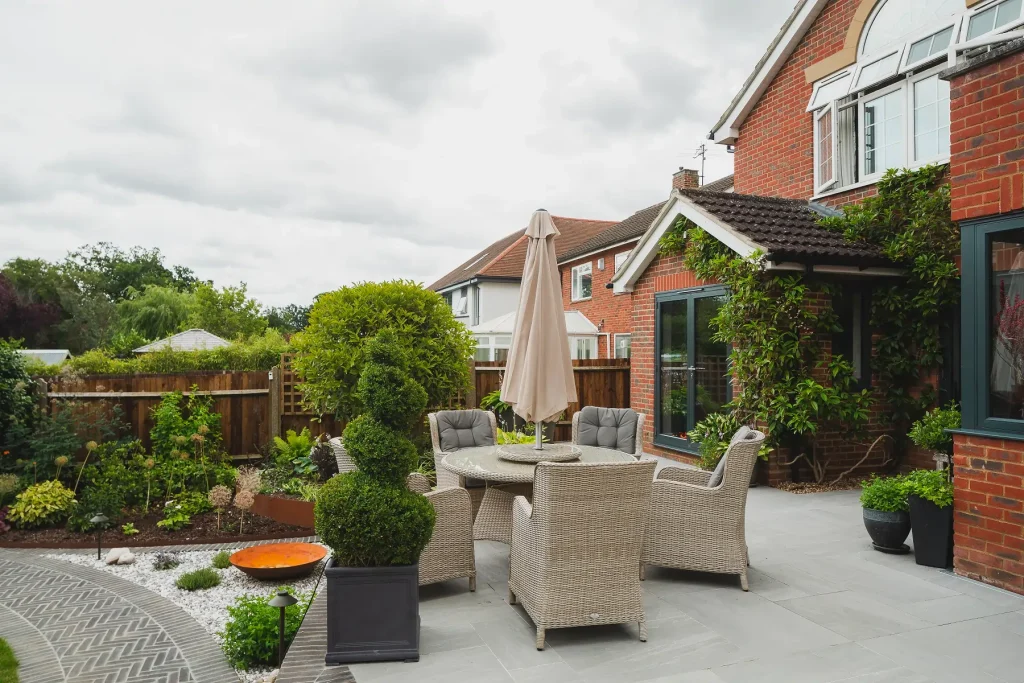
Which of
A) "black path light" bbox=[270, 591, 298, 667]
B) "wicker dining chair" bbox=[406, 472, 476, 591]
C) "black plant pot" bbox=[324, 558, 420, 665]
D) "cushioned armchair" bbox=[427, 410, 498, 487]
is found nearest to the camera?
"black plant pot" bbox=[324, 558, 420, 665]

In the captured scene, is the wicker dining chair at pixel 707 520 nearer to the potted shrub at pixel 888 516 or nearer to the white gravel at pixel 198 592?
the potted shrub at pixel 888 516

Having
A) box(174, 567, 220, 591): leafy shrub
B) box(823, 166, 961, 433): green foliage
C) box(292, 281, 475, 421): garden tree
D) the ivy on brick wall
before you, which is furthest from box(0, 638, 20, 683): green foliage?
box(823, 166, 961, 433): green foliage

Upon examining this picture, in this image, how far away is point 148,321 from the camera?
3616cm

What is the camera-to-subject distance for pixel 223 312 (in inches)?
1128

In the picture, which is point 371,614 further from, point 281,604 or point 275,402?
point 275,402

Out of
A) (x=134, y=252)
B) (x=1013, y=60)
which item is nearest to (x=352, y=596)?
(x=1013, y=60)

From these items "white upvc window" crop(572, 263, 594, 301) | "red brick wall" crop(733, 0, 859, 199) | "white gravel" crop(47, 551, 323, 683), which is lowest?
"white gravel" crop(47, 551, 323, 683)

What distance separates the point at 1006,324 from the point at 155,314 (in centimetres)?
3957

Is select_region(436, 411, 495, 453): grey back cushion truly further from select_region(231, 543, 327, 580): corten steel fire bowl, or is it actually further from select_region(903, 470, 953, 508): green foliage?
select_region(903, 470, 953, 508): green foliage

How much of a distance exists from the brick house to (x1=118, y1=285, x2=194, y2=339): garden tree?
3235cm

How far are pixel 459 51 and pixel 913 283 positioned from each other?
642 centimetres

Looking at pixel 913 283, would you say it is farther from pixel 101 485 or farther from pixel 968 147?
pixel 101 485

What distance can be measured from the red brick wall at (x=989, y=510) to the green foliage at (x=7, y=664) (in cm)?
601

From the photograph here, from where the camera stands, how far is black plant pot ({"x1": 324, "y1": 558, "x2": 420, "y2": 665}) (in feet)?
10.6
